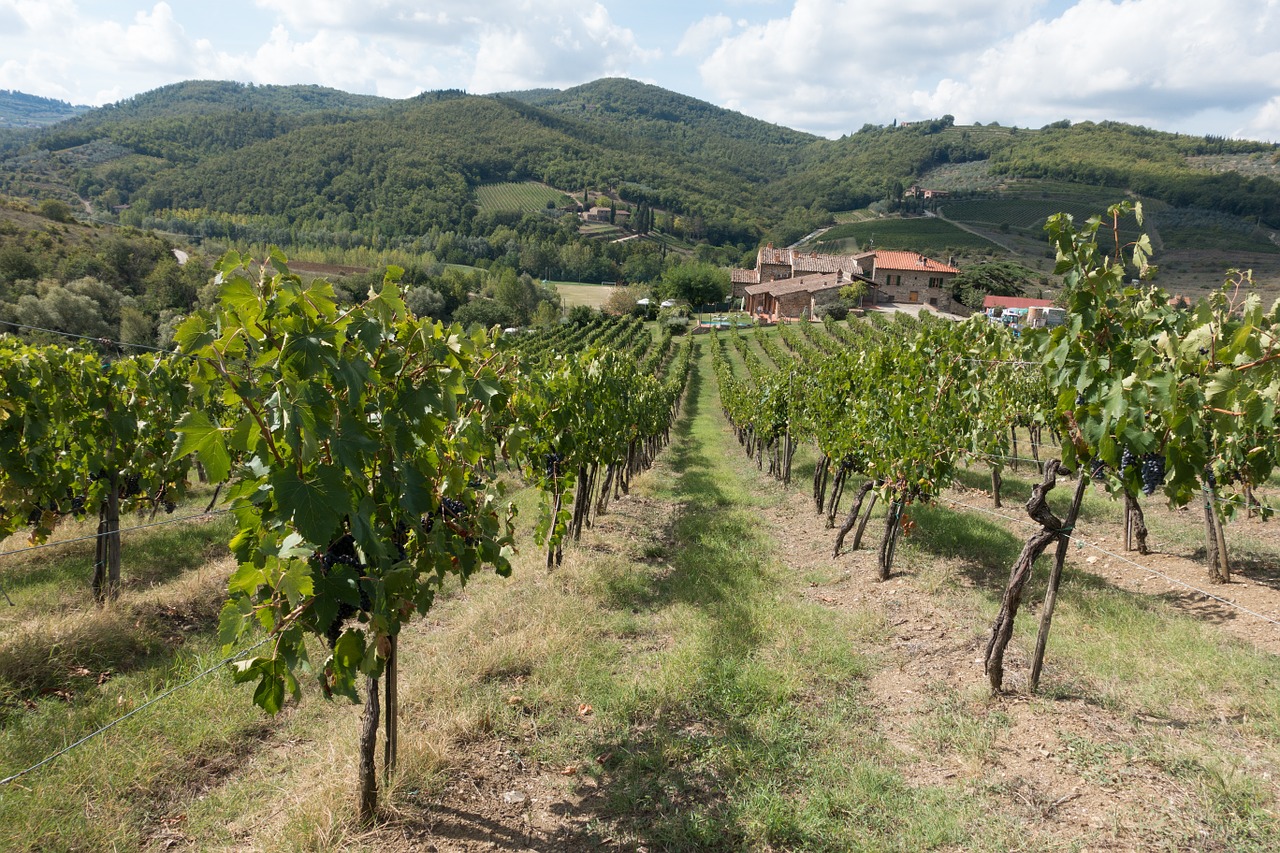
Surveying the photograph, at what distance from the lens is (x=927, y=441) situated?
290 inches

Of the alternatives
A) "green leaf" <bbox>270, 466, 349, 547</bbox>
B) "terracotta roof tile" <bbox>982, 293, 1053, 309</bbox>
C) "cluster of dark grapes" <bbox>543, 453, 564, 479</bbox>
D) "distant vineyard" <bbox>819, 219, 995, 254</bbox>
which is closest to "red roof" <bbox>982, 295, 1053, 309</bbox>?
"terracotta roof tile" <bbox>982, 293, 1053, 309</bbox>

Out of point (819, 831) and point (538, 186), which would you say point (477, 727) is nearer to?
point (819, 831)

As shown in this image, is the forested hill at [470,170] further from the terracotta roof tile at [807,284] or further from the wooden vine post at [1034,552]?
the wooden vine post at [1034,552]

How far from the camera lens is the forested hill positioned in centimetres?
10819

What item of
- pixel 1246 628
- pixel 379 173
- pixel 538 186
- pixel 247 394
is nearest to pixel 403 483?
pixel 247 394

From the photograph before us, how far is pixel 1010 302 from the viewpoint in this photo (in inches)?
2344

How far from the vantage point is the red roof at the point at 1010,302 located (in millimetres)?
57062

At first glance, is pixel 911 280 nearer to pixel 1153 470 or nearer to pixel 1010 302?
pixel 1010 302

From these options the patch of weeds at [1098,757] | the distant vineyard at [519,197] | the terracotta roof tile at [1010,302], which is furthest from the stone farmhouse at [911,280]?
the distant vineyard at [519,197]

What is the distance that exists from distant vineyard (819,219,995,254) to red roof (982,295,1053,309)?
26219 millimetres

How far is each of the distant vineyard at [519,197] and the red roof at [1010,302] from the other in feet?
315

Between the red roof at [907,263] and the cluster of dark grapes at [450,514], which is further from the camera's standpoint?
the red roof at [907,263]

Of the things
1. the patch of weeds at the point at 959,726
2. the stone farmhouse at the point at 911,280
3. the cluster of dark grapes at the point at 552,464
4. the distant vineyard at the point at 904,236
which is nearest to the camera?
the patch of weeds at the point at 959,726

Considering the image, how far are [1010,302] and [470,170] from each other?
388ft
